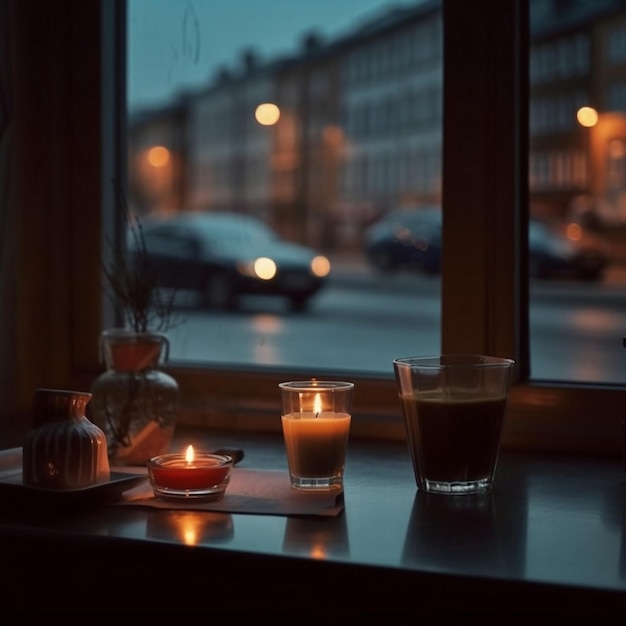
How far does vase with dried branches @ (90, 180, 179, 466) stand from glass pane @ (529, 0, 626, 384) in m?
0.58

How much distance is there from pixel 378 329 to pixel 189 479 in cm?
68

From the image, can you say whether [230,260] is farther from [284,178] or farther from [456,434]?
[456,434]

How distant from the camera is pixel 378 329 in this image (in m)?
1.76

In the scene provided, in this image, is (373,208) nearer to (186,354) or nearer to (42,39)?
(186,354)

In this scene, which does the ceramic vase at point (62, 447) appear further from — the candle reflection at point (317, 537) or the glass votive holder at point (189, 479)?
the candle reflection at point (317, 537)

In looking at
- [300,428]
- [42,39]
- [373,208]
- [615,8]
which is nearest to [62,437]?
[300,428]

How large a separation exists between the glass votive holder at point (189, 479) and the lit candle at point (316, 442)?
8 centimetres

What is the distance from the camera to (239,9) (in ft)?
5.84

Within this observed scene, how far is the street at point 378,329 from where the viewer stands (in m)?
1.56

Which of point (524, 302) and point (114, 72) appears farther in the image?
point (114, 72)

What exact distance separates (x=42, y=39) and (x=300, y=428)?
0.96 m

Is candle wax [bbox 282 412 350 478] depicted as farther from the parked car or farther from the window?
the parked car

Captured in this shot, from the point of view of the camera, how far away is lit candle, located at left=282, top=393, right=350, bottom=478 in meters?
1.18

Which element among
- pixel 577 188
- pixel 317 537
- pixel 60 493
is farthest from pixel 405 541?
pixel 577 188
